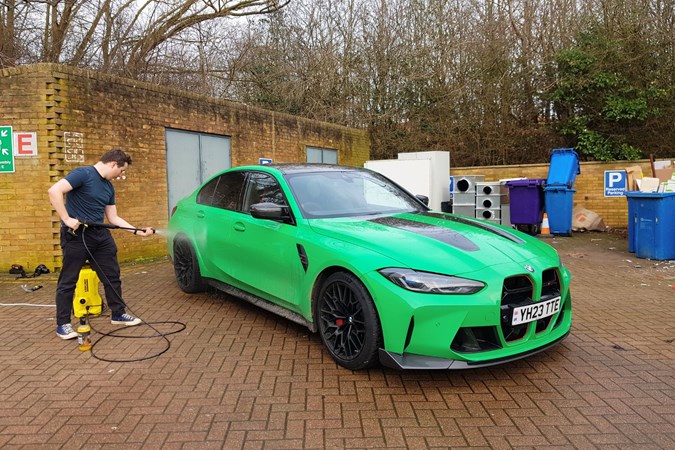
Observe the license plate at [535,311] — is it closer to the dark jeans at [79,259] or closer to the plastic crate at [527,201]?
the dark jeans at [79,259]

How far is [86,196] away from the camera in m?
4.55

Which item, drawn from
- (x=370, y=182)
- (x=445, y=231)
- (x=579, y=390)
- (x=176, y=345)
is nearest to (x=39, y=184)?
(x=176, y=345)

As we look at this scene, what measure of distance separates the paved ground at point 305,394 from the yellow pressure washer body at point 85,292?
249 millimetres

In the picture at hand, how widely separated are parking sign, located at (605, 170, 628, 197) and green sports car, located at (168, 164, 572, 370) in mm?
10252

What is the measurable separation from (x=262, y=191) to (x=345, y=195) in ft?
2.68

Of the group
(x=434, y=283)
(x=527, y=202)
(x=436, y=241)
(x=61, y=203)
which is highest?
(x=61, y=203)

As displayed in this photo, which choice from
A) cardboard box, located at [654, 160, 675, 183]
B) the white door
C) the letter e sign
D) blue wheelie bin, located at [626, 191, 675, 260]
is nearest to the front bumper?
blue wheelie bin, located at [626, 191, 675, 260]

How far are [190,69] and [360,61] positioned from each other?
18.8 ft

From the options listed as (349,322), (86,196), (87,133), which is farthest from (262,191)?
(87,133)

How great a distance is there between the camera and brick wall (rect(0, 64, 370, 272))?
7547mm

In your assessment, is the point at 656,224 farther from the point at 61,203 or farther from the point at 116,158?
the point at 61,203

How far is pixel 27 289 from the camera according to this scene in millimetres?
6625

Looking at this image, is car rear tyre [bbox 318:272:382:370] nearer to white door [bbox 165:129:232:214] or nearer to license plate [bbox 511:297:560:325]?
license plate [bbox 511:297:560:325]

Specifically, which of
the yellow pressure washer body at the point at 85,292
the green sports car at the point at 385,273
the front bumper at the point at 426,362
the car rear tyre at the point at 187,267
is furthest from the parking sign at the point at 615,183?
the yellow pressure washer body at the point at 85,292
